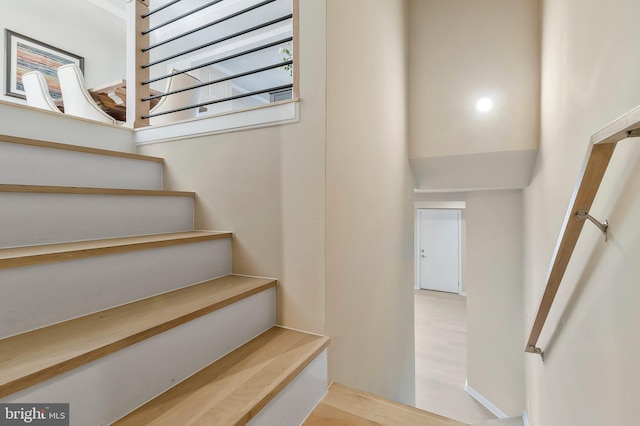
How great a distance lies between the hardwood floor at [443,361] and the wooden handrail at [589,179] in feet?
10.9

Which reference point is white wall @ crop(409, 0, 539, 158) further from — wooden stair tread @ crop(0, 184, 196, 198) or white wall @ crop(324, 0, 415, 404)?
wooden stair tread @ crop(0, 184, 196, 198)

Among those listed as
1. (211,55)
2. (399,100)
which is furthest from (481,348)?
(211,55)

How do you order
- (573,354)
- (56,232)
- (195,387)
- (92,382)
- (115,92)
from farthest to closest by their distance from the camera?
(115,92), (573,354), (56,232), (195,387), (92,382)

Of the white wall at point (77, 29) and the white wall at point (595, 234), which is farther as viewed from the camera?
the white wall at point (77, 29)

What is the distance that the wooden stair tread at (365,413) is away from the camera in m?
1.17

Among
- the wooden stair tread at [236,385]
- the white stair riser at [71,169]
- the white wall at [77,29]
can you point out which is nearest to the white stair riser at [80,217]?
the white stair riser at [71,169]

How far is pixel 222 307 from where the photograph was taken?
3.89 ft

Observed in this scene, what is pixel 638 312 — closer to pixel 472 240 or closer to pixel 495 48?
pixel 495 48

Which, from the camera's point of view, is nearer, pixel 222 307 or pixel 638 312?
pixel 638 312

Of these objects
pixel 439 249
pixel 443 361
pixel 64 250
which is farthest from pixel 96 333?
pixel 439 249

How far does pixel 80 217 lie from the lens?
125 cm

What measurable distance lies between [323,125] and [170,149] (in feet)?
3.43

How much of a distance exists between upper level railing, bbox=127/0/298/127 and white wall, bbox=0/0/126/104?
21.3 inches

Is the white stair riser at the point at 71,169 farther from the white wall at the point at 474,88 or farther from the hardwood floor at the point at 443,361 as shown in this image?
the hardwood floor at the point at 443,361
